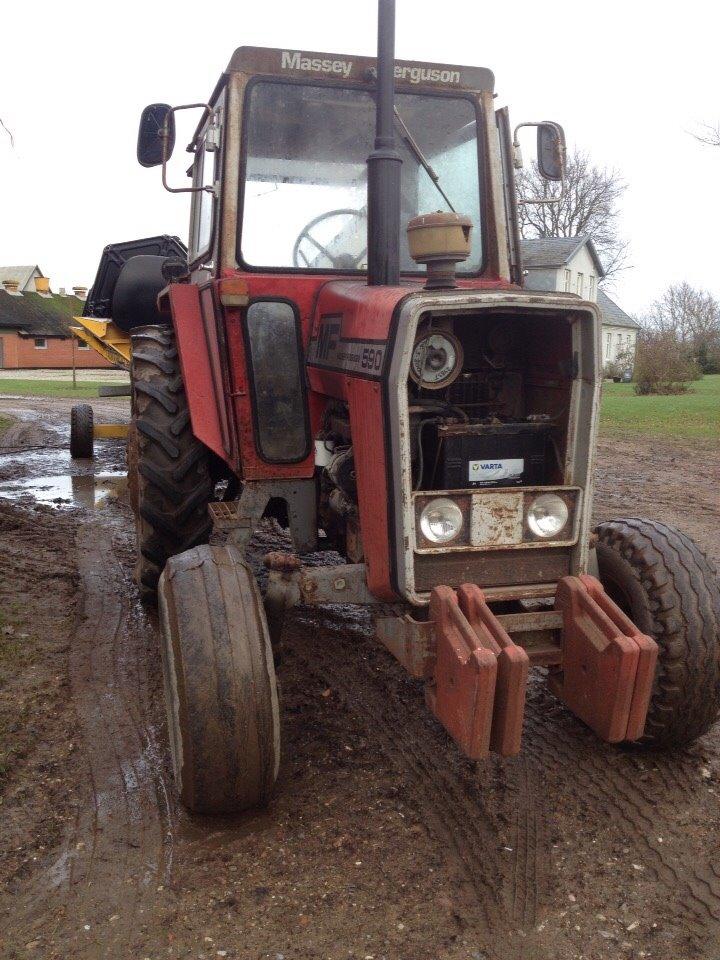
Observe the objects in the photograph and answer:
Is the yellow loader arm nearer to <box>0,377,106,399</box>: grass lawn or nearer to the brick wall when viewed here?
<box>0,377,106,399</box>: grass lawn

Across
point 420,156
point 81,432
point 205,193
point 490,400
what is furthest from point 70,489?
point 490,400

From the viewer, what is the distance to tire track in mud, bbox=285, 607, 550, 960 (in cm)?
268

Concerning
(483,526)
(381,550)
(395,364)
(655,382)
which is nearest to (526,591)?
(483,526)

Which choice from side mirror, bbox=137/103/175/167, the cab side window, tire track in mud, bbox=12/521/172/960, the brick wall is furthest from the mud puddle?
the brick wall

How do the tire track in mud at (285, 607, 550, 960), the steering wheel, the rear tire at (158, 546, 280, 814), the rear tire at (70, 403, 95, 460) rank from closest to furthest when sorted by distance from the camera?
1. the tire track in mud at (285, 607, 550, 960)
2. the rear tire at (158, 546, 280, 814)
3. the steering wheel
4. the rear tire at (70, 403, 95, 460)

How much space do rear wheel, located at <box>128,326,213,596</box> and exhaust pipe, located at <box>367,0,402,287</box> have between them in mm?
1377

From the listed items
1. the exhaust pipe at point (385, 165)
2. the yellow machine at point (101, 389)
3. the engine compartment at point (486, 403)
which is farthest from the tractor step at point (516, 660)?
the yellow machine at point (101, 389)

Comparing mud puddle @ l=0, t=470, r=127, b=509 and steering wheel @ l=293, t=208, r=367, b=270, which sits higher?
steering wheel @ l=293, t=208, r=367, b=270

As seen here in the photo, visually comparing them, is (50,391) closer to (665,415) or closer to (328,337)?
(665,415)

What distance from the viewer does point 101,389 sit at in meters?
10.5

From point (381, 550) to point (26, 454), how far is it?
30.8ft

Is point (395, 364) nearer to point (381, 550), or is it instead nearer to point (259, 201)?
point (381, 550)

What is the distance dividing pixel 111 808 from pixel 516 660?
61.8 inches

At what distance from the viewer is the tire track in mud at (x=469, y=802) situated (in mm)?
2680
